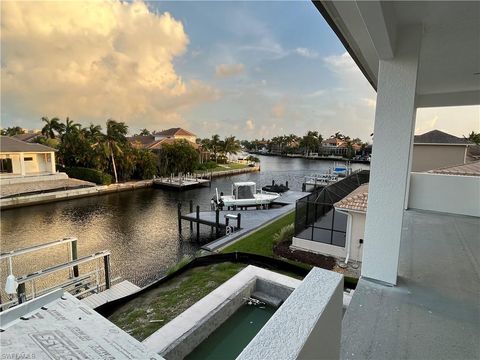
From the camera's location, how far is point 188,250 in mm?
12938

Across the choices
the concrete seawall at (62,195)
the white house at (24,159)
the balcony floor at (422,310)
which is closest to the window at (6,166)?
the white house at (24,159)

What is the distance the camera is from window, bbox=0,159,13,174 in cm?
2688

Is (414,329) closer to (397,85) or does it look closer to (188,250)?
(397,85)

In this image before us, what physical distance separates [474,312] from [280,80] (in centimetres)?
4272

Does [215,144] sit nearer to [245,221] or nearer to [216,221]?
[245,221]

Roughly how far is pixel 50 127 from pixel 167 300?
133ft

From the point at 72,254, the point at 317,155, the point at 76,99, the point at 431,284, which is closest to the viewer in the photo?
the point at 431,284

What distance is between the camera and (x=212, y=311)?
4305 millimetres

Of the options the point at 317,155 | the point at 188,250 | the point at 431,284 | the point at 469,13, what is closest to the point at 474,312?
the point at 431,284

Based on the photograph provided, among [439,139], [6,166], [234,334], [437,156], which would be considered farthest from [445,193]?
[6,166]

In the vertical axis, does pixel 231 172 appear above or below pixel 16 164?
below

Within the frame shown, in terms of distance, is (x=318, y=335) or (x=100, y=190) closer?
(x=318, y=335)

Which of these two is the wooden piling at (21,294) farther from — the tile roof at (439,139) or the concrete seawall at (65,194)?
→ the concrete seawall at (65,194)

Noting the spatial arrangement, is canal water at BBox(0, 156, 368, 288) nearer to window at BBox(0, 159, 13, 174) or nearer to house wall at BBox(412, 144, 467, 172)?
window at BBox(0, 159, 13, 174)
